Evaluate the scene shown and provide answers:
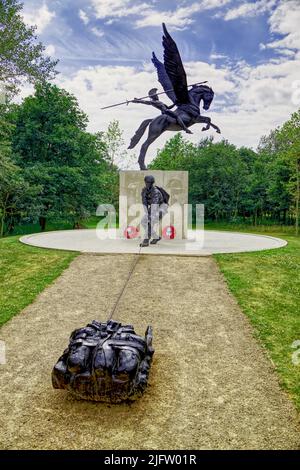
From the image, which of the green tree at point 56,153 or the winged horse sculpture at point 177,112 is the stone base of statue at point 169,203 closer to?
the winged horse sculpture at point 177,112

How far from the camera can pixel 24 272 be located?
785cm

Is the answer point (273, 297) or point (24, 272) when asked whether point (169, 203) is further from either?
point (273, 297)

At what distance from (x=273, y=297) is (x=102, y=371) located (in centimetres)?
415

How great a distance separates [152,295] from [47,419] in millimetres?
3442

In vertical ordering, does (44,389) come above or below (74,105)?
below

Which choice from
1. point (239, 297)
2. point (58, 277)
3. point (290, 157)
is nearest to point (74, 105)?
point (290, 157)

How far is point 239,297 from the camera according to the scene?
6.40 meters

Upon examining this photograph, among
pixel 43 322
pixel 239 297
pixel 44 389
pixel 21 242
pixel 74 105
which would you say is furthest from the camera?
pixel 74 105

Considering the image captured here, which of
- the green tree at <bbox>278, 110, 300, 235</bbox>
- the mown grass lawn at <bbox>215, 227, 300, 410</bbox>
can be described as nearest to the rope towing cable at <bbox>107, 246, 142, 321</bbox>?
the mown grass lawn at <bbox>215, 227, 300, 410</bbox>

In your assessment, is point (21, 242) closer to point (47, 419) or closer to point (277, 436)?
point (47, 419)

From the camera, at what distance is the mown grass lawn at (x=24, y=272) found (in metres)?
6.30

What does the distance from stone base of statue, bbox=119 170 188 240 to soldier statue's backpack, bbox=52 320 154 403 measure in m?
8.00

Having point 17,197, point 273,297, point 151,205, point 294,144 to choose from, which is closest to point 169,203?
point 151,205

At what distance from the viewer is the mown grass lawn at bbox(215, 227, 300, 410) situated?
440cm
